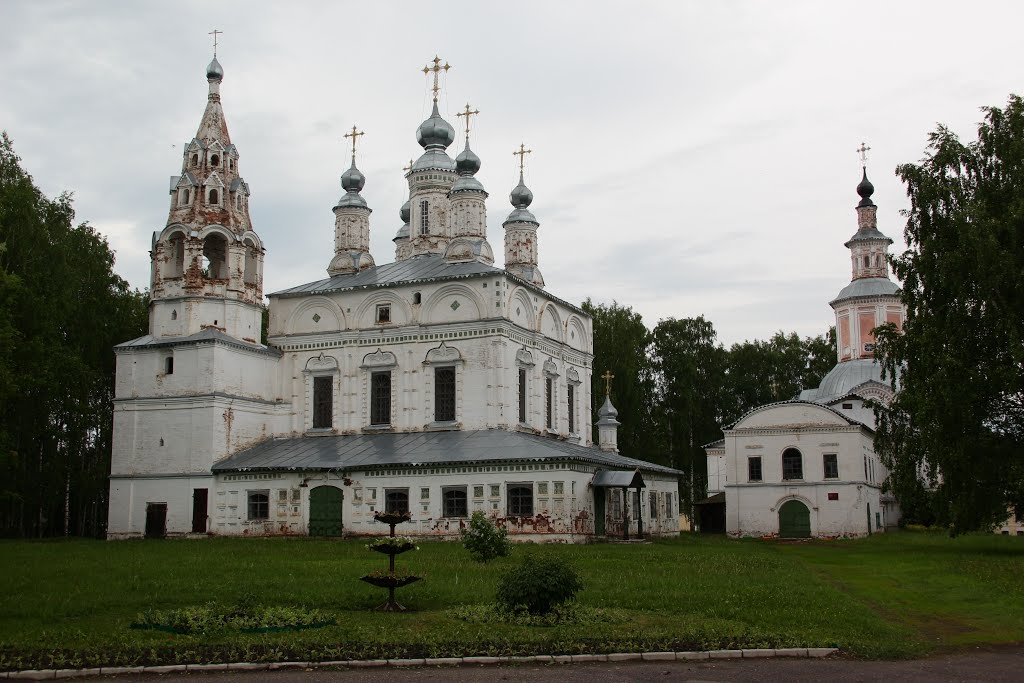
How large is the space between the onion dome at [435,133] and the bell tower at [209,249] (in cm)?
803

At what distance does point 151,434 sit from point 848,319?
31329 mm

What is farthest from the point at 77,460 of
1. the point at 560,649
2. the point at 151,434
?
the point at 560,649

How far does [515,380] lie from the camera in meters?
32.9

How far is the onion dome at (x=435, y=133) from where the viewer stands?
40.1 metres

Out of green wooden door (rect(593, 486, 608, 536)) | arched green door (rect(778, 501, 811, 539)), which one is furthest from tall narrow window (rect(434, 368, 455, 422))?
arched green door (rect(778, 501, 811, 539))

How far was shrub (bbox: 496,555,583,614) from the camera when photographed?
1213 centimetres

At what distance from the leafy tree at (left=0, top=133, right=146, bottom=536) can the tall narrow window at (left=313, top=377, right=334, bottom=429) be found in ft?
24.4

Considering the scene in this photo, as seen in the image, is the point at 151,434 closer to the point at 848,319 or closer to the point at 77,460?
the point at 77,460

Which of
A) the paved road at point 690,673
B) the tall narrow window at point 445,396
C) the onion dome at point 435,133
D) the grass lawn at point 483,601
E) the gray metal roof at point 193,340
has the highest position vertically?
the onion dome at point 435,133

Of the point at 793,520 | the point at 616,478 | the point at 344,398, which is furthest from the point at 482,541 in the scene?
the point at 793,520

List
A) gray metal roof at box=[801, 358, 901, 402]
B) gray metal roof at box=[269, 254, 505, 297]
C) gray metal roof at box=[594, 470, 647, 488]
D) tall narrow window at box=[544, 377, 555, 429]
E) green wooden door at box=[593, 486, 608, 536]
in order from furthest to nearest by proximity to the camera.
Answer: gray metal roof at box=[801, 358, 901, 402]
tall narrow window at box=[544, 377, 555, 429]
gray metal roof at box=[269, 254, 505, 297]
green wooden door at box=[593, 486, 608, 536]
gray metal roof at box=[594, 470, 647, 488]

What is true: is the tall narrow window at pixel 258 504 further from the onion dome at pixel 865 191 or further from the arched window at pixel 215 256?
the onion dome at pixel 865 191

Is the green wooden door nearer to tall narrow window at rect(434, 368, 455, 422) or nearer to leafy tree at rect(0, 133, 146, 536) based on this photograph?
tall narrow window at rect(434, 368, 455, 422)

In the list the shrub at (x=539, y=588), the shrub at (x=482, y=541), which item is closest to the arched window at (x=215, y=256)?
the shrub at (x=482, y=541)
